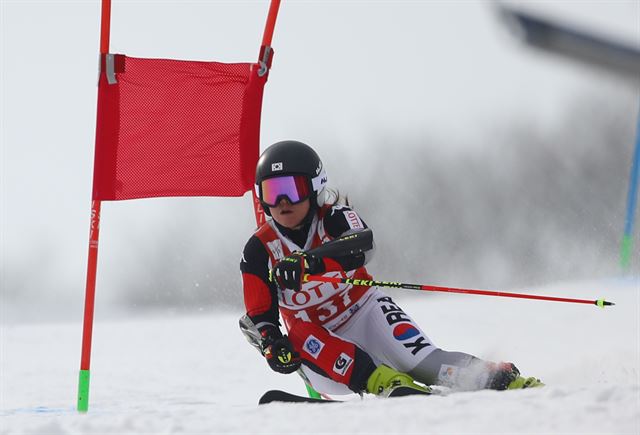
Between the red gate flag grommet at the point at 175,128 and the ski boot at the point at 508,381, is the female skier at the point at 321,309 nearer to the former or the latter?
the ski boot at the point at 508,381

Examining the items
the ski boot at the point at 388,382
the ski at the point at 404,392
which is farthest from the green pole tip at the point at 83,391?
the ski at the point at 404,392

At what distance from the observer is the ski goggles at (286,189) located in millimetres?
3924

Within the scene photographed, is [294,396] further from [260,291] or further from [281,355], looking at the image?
[260,291]

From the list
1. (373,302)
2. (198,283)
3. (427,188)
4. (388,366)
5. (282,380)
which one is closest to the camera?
(388,366)

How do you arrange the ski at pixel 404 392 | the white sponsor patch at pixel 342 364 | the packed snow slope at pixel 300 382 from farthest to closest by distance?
the white sponsor patch at pixel 342 364 → the ski at pixel 404 392 → the packed snow slope at pixel 300 382

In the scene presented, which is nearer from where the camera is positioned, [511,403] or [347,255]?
[511,403]

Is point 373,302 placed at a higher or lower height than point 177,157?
lower

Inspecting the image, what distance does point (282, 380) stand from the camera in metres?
6.35

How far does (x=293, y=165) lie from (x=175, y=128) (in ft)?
4.21

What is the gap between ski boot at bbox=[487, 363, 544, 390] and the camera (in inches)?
137

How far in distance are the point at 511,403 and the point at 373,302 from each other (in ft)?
5.71

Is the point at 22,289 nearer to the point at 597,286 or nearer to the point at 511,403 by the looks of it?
the point at 597,286

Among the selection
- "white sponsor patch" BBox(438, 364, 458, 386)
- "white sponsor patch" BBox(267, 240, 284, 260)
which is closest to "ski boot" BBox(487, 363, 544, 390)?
"white sponsor patch" BBox(438, 364, 458, 386)

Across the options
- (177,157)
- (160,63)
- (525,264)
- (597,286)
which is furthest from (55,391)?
(525,264)
